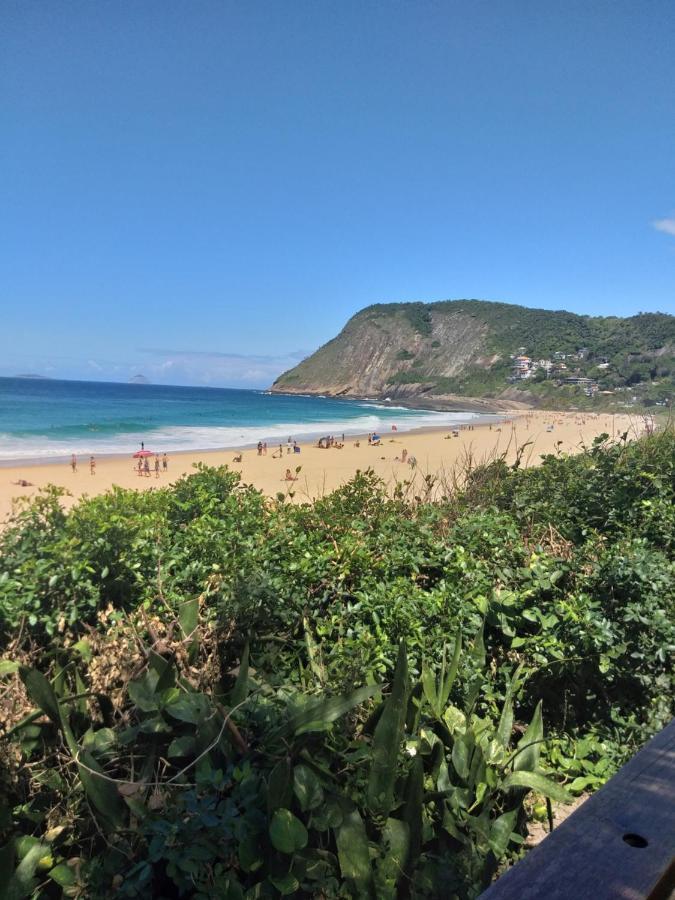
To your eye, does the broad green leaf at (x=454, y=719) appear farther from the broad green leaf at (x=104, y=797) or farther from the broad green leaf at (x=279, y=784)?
the broad green leaf at (x=104, y=797)

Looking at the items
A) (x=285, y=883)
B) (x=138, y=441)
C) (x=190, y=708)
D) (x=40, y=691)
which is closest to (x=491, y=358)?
(x=138, y=441)

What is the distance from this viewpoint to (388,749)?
1927 millimetres

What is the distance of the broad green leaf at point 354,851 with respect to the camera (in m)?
1.61

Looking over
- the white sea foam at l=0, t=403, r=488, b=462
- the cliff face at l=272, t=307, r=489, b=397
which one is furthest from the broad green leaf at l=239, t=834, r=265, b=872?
A: the cliff face at l=272, t=307, r=489, b=397

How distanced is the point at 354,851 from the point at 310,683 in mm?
821

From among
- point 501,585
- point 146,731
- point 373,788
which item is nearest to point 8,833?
point 146,731

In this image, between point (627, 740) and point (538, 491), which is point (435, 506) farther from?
point (627, 740)

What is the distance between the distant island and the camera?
72.9 meters

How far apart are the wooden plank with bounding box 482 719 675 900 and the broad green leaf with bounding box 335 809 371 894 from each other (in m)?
0.88

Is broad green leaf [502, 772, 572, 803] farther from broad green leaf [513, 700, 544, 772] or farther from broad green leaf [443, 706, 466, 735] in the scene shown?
broad green leaf [443, 706, 466, 735]

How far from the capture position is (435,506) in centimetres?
427

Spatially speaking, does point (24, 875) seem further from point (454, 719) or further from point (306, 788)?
point (454, 719)

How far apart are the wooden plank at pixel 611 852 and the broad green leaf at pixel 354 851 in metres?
0.88

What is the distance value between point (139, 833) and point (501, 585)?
2.15m
